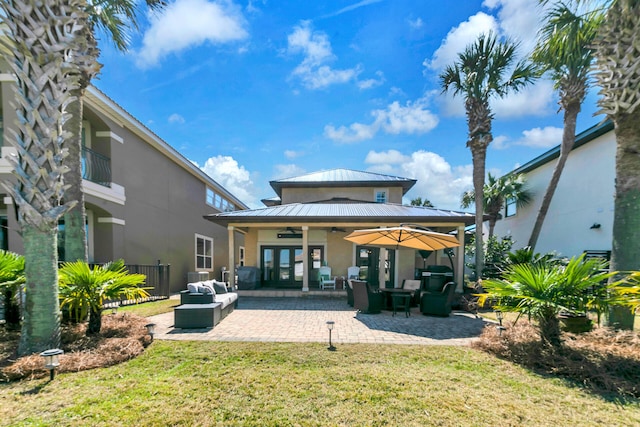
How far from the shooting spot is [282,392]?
348 cm

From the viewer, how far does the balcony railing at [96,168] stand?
10180mm

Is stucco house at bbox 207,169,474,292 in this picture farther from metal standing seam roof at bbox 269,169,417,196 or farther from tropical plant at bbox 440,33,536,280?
tropical plant at bbox 440,33,536,280

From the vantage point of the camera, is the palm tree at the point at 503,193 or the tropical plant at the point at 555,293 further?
the palm tree at the point at 503,193

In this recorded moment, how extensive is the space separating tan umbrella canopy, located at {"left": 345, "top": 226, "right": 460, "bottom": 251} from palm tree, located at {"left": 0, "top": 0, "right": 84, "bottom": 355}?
23.7ft

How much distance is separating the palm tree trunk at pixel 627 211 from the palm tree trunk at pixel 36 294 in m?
10.4

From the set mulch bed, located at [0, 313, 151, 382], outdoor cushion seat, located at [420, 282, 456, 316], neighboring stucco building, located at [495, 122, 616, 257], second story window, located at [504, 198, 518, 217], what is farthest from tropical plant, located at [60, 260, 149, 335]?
second story window, located at [504, 198, 518, 217]

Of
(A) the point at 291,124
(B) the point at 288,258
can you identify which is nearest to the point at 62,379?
(B) the point at 288,258

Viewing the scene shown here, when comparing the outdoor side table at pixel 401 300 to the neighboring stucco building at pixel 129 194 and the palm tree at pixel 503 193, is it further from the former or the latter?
the palm tree at pixel 503 193

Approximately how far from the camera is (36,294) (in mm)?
4133

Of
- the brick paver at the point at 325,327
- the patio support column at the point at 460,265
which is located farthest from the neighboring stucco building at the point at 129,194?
the patio support column at the point at 460,265

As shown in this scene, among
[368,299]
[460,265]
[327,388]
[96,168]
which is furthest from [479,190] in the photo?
[96,168]

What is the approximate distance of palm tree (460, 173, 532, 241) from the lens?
17719 mm

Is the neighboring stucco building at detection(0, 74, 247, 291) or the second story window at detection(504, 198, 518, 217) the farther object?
the second story window at detection(504, 198, 518, 217)

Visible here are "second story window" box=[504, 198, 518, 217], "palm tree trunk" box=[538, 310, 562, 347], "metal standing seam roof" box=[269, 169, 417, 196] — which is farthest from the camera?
"second story window" box=[504, 198, 518, 217]
